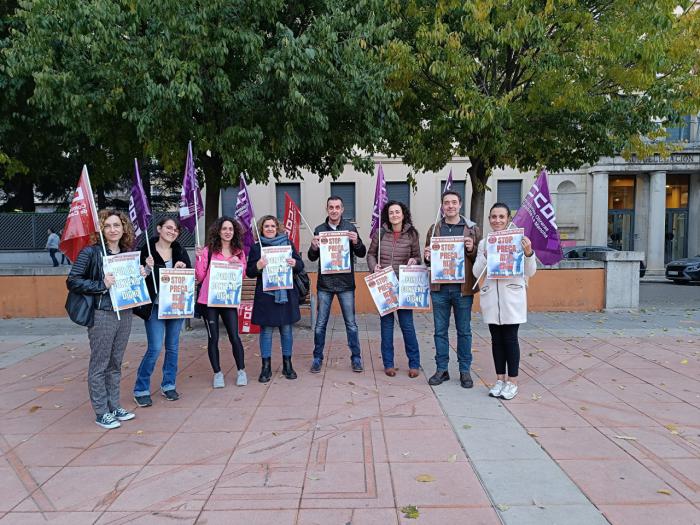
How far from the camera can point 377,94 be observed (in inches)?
293

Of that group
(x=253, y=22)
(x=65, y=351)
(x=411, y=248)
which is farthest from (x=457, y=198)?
(x=65, y=351)

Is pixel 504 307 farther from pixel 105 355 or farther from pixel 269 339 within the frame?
pixel 105 355

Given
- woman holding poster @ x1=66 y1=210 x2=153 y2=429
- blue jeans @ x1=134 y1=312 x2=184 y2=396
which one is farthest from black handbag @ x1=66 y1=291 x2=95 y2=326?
blue jeans @ x1=134 y1=312 x2=184 y2=396

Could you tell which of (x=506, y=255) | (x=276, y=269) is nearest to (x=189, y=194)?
(x=276, y=269)

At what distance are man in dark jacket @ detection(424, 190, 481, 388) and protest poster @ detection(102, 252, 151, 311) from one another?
9.45 feet

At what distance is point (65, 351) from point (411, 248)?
5.39 metres

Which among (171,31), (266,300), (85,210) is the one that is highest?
(171,31)

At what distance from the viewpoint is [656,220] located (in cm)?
2264

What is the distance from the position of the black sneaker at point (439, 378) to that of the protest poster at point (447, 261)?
3.51ft

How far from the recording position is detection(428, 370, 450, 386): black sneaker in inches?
210

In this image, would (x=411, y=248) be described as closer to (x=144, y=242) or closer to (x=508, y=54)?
(x=144, y=242)

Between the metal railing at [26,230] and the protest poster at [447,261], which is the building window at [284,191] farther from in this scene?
the protest poster at [447,261]

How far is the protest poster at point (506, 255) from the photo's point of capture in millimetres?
4680

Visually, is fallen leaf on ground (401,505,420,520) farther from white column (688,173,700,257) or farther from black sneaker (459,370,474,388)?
white column (688,173,700,257)
